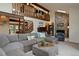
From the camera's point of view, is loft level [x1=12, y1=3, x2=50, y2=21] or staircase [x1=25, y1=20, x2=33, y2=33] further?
staircase [x1=25, y1=20, x2=33, y2=33]

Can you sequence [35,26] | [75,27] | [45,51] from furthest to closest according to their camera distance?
[75,27]
[35,26]
[45,51]

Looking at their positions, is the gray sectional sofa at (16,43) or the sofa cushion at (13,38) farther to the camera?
the sofa cushion at (13,38)

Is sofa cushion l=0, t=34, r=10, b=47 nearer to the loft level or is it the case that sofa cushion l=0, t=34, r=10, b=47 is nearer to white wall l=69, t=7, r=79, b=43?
the loft level

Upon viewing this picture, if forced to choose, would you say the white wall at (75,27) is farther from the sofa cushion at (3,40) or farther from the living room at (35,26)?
the sofa cushion at (3,40)

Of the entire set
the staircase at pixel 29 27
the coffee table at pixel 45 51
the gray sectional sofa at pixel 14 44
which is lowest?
the coffee table at pixel 45 51

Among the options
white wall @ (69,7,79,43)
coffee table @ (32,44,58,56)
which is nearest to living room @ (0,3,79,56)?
coffee table @ (32,44,58,56)

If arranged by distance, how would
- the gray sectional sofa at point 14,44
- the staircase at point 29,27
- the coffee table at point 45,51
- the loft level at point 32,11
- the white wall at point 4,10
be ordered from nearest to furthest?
the gray sectional sofa at point 14,44
the coffee table at point 45,51
the white wall at point 4,10
the loft level at point 32,11
the staircase at point 29,27

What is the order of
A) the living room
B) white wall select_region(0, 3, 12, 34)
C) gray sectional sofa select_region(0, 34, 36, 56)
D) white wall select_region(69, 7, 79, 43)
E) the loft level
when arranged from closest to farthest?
1. gray sectional sofa select_region(0, 34, 36, 56)
2. white wall select_region(0, 3, 12, 34)
3. the living room
4. the loft level
5. white wall select_region(69, 7, 79, 43)

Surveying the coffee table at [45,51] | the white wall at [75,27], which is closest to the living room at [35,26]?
the coffee table at [45,51]

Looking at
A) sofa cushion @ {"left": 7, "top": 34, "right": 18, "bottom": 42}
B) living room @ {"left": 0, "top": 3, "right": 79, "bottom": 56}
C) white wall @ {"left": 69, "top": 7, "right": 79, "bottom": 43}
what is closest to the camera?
living room @ {"left": 0, "top": 3, "right": 79, "bottom": 56}

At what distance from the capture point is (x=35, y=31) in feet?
16.5

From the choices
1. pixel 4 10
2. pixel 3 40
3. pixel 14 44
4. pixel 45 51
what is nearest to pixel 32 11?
pixel 4 10

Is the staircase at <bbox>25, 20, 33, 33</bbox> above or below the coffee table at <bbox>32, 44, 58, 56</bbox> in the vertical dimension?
above

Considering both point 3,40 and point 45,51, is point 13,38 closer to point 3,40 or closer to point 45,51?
point 3,40
